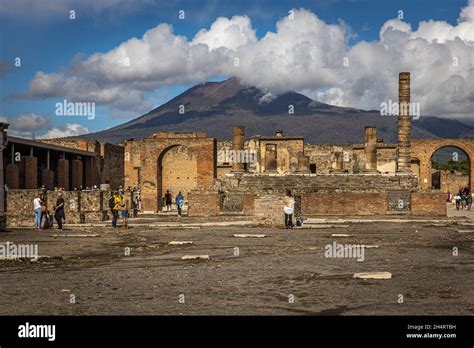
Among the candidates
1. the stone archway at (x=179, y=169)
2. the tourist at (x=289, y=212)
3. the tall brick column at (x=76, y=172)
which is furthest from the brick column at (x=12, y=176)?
the stone archway at (x=179, y=169)

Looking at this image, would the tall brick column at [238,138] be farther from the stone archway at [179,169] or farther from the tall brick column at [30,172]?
the tall brick column at [30,172]

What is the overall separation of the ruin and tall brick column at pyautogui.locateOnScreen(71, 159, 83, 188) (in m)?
0.06

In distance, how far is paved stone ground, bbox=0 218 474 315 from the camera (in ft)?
24.2

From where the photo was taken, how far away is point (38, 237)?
1769 cm

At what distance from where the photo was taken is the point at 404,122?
3928cm

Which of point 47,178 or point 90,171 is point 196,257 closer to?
point 47,178

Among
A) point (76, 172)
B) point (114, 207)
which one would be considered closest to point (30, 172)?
point (76, 172)

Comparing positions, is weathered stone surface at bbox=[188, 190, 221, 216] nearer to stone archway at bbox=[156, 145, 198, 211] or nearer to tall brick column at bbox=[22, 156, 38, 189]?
tall brick column at bbox=[22, 156, 38, 189]

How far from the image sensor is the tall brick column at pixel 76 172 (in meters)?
41.9

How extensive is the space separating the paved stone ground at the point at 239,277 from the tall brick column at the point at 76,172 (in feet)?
82.3

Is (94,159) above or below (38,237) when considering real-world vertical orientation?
above
